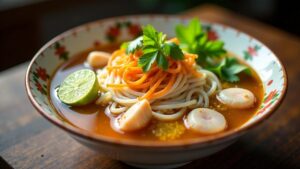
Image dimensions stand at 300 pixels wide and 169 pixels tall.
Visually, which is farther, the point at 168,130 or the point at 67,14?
the point at 67,14

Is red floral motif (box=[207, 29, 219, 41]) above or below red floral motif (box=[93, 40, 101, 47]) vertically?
above

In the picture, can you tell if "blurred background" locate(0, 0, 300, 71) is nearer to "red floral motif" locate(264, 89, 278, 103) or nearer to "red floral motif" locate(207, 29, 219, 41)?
"red floral motif" locate(207, 29, 219, 41)

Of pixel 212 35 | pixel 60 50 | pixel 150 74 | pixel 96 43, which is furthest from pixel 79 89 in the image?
pixel 212 35

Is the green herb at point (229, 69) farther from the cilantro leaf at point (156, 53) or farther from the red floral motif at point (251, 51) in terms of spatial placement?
the cilantro leaf at point (156, 53)

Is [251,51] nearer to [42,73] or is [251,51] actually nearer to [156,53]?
[156,53]

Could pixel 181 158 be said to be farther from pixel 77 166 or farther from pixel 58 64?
pixel 58 64

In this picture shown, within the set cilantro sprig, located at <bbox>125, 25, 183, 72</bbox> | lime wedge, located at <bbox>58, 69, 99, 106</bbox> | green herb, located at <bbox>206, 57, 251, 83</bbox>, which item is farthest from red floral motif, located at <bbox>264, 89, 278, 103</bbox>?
lime wedge, located at <bbox>58, 69, 99, 106</bbox>

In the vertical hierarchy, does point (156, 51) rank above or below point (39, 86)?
above
